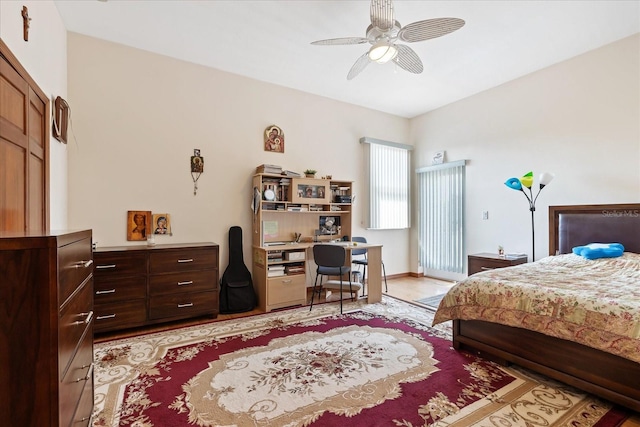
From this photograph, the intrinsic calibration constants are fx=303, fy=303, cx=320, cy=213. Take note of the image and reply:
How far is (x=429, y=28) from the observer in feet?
7.59

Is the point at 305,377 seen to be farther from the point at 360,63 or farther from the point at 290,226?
the point at 360,63

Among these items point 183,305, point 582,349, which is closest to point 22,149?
point 183,305

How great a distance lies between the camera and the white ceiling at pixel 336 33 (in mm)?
2721

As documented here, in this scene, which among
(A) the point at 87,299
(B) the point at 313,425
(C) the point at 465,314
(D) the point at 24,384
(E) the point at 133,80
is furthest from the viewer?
(E) the point at 133,80

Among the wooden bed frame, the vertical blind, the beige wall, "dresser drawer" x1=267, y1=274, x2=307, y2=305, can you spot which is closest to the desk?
"dresser drawer" x1=267, y1=274, x2=307, y2=305

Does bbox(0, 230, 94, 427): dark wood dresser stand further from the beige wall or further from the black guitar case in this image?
the black guitar case

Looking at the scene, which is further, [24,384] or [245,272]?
[245,272]

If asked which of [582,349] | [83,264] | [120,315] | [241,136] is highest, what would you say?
[241,136]

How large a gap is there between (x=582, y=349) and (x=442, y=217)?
11.2 ft

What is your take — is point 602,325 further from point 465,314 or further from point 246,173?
point 246,173

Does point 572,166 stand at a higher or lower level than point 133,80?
lower

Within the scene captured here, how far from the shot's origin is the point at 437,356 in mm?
2475

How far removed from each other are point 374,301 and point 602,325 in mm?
2460

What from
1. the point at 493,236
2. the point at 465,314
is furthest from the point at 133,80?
the point at 493,236
